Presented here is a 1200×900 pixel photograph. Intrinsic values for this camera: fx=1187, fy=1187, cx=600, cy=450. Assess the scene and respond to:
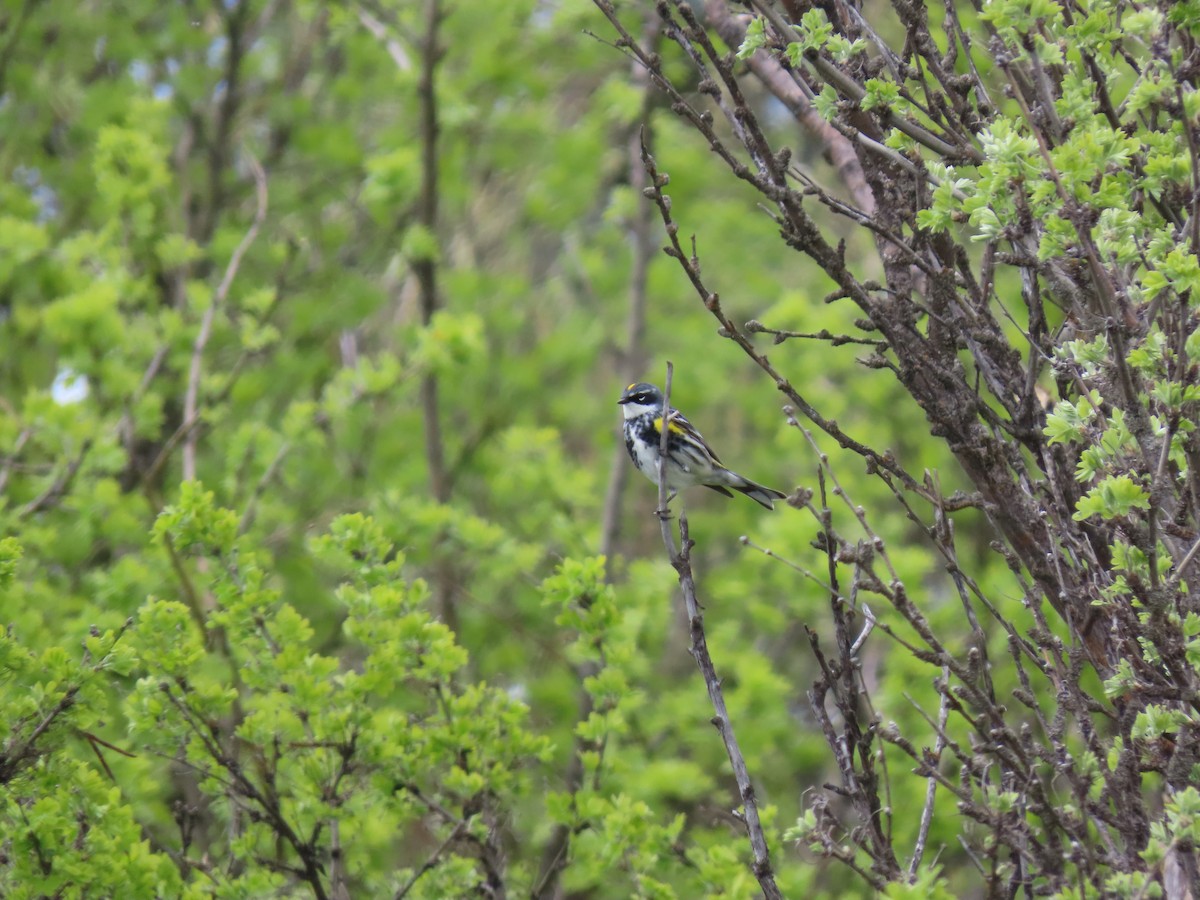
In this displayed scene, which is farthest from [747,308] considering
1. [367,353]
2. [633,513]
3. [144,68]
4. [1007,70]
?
[1007,70]

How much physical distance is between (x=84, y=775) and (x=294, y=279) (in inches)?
228

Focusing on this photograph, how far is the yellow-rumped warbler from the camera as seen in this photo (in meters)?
6.05

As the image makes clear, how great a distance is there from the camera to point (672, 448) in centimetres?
609

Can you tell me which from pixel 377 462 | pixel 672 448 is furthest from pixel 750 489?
pixel 377 462

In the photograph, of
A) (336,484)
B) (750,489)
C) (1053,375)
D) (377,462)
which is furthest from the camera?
(377,462)

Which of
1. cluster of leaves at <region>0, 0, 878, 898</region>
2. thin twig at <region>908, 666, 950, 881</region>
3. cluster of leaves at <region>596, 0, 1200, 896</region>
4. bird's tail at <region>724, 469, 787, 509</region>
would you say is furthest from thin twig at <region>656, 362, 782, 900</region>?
bird's tail at <region>724, 469, 787, 509</region>

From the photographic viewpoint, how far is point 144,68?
9.52m

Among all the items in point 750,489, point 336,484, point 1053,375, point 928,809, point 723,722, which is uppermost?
point 336,484

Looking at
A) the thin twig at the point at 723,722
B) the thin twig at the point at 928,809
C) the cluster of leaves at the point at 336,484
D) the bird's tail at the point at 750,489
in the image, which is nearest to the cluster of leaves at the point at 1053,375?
the thin twig at the point at 928,809

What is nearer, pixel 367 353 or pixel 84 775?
pixel 84 775

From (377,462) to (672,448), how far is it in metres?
3.33

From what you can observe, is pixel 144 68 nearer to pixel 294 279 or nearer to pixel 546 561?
pixel 294 279

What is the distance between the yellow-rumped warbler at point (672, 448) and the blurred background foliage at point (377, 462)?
2.36ft

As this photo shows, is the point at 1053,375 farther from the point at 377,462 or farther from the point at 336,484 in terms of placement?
the point at 377,462
